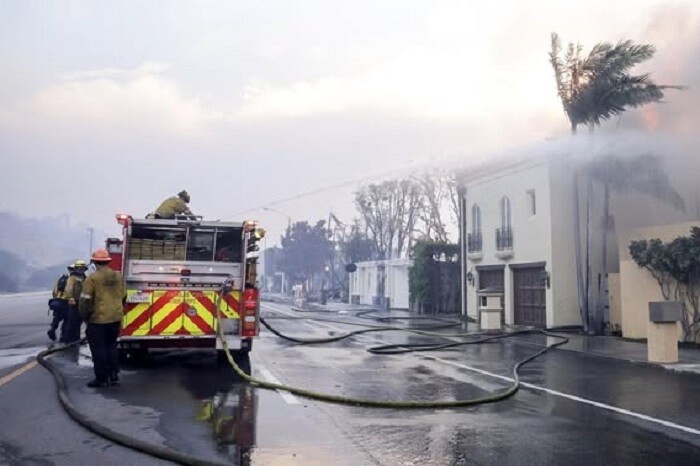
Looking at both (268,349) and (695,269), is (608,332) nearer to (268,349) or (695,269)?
(695,269)

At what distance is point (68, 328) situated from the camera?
13.9 metres

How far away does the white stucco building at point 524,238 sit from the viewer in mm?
21203

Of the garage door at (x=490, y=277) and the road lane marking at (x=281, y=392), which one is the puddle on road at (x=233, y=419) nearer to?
the road lane marking at (x=281, y=392)

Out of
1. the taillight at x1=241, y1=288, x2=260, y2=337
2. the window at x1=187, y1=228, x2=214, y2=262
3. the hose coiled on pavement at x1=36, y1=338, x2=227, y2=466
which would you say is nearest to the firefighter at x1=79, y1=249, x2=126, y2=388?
the hose coiled on pavement at x1=36, y1=338, x2=227, y2=466

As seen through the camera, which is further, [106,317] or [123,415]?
[106,317]

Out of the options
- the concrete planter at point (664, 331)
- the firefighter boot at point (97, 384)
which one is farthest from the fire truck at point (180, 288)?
the concrete planter at point (664, 331)

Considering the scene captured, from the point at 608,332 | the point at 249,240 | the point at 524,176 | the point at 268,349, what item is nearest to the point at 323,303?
the point at 524,176

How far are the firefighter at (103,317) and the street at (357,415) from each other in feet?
0.94

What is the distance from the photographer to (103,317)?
27.5 feet

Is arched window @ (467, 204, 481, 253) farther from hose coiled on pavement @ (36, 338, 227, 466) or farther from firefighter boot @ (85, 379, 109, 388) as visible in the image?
hose coiled on pavement @ (36, 338, 227, 466)

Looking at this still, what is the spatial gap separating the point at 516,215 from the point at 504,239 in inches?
45.3

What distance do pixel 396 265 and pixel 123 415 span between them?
31.8 m

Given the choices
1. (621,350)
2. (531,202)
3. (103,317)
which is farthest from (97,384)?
(531,202)

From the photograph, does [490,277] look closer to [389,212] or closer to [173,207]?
[173,207]
